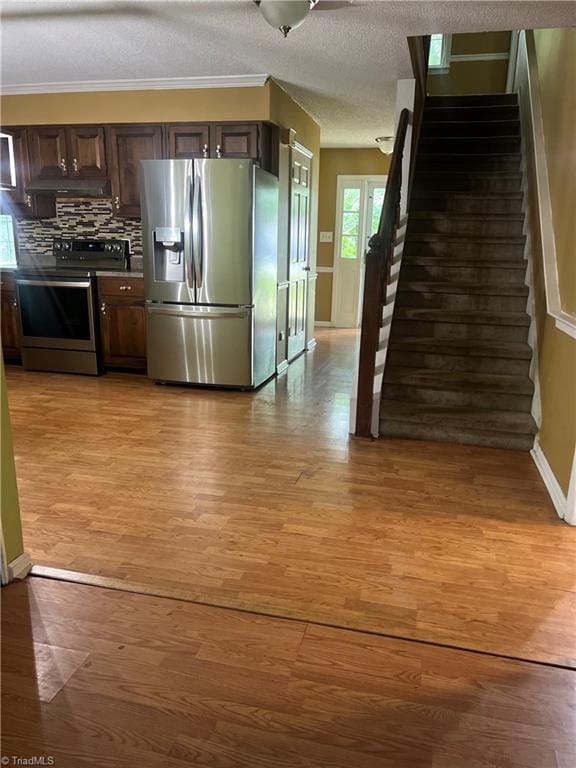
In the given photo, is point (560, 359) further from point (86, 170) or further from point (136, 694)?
point (86, 170)

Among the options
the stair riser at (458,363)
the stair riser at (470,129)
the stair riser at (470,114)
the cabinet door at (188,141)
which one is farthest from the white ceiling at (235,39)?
the stair riser at (458,363)

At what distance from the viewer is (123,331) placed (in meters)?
4.68

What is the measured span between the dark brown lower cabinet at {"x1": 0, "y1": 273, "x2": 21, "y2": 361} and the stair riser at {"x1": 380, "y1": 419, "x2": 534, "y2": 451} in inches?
135

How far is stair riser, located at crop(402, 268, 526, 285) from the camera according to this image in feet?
13.3

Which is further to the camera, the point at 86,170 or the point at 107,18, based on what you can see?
the point at 86,170

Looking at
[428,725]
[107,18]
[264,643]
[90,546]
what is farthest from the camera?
[107,18]

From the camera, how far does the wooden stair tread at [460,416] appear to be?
3.34 meters

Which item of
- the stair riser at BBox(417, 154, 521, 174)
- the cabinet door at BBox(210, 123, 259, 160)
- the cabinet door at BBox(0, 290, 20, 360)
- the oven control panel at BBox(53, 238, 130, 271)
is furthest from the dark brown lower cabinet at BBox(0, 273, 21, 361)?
the stair riser at BBox(417, 154, 521, 174)

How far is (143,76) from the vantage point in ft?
13.8

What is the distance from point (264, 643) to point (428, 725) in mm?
514

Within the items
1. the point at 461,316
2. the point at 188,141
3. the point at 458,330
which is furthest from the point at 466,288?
the point at 188,141

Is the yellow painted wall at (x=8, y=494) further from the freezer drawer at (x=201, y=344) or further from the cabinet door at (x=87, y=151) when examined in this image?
the cabinet door at (x=87, y=151)

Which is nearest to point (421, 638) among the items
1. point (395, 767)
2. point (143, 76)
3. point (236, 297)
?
point (395, 767)

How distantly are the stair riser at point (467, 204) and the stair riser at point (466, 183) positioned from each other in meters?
0.15
